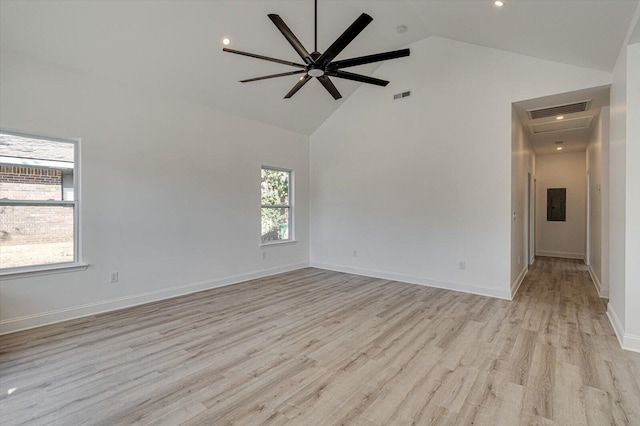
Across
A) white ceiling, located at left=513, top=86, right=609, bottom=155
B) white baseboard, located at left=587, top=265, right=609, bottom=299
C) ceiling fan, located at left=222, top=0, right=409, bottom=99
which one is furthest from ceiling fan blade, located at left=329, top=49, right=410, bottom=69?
white baseboard, located at left=587, top=265, right=609, bottom=299

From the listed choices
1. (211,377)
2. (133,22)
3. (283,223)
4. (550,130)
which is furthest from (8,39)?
(550,130)

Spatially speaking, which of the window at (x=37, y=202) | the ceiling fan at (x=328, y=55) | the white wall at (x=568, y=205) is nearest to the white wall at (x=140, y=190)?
the window at (x=37, y=202)

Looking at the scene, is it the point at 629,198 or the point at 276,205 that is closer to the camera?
the point at 629,198

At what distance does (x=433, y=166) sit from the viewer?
511cm

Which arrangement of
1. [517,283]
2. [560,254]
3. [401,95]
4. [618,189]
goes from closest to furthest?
[618,189], [517,283], [401,95], [560,254]

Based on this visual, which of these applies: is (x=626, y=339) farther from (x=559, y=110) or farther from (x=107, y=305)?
(x=107, y=305)

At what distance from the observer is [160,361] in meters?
2.64

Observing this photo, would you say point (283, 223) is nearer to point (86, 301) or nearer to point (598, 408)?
point (86, 301)

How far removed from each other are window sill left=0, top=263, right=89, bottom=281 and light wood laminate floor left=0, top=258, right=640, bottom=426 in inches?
23.5

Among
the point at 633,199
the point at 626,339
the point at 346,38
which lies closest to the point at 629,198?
the point at 633,199

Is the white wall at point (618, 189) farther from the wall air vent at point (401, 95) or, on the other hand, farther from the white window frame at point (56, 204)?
the white window frame at point (56, 204)

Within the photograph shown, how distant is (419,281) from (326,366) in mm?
3168

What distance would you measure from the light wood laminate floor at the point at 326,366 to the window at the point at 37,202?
84cm

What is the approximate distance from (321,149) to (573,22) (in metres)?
4.44
